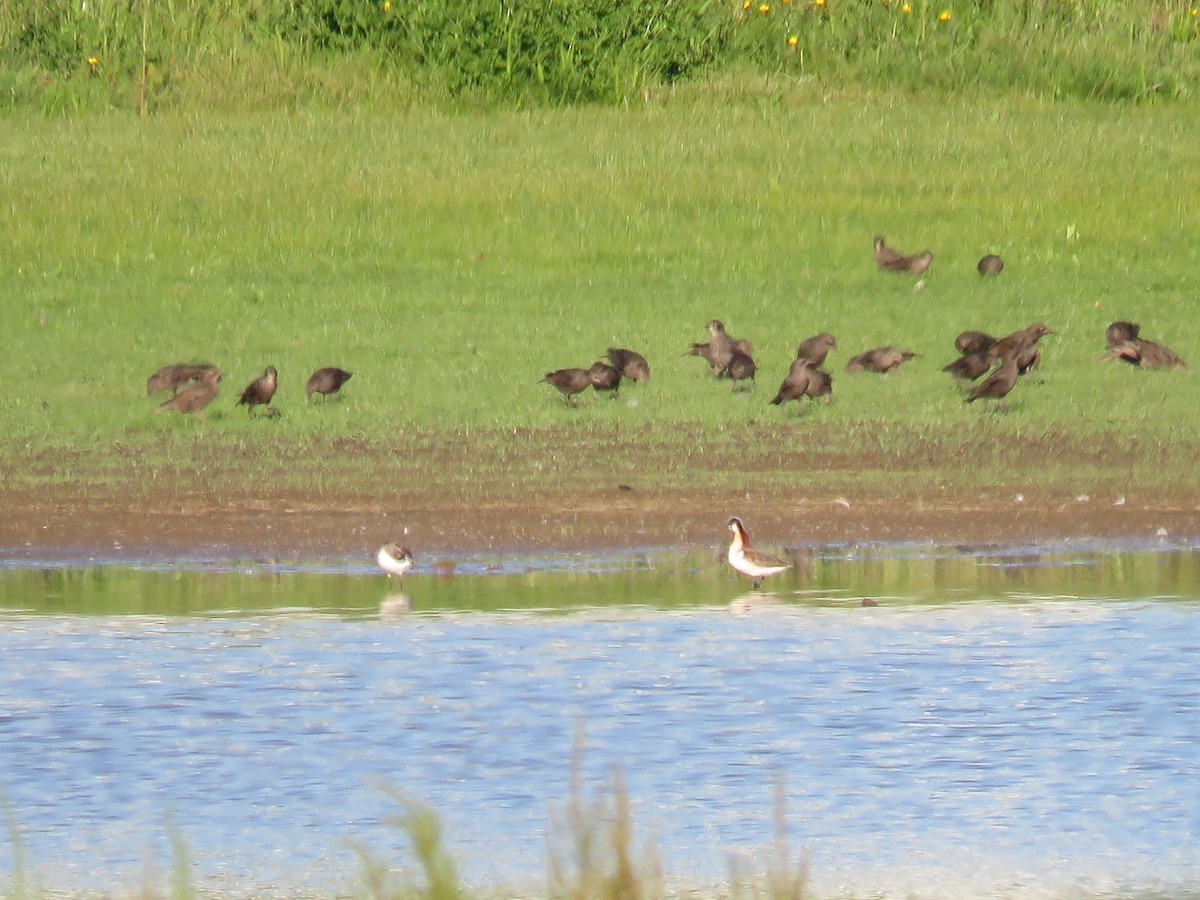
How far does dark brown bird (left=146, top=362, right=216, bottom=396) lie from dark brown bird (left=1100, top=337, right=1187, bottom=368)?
5.50 meters

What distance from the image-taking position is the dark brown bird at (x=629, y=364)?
1519 cm

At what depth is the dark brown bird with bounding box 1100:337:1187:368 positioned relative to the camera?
1526cm

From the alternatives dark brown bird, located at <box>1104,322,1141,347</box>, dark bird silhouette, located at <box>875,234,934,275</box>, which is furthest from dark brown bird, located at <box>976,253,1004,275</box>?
dark brown bird, located at <box>1104,322,1141,347</box>

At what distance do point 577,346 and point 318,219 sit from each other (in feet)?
13.9

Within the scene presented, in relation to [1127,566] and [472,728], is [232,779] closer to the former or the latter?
[472,728]

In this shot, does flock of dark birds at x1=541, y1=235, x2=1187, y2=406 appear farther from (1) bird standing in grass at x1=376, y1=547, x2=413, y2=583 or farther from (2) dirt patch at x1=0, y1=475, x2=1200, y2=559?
(1) bird standing in grass at x1=376, y1=547, x2=413, y2=583

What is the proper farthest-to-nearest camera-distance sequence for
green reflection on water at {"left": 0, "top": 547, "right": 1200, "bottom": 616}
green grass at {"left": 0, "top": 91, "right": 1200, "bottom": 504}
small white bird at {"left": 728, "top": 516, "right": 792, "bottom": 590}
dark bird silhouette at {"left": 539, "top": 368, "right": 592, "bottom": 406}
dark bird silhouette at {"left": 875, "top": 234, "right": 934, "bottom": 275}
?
dark bird silhouette at {"left": 875, "top": 234, "right": 934, "bottom": 275} < dark bird silhouette at {"left": 539, "top": 368, "right": 592, "bottom": 406} < green grass at {"left": 0, "top": 91, "right": 1200, "bottom": 504} < small white bird at {"left": 728, "top": 516, "right": 792, "bottom": 590} < green reflection on water at {"left": 0, "top": 547, "right": 1200, "bottom": 616}

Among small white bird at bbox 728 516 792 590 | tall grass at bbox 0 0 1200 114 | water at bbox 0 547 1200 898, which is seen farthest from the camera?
tall grass at bbox 0 0 1200 114

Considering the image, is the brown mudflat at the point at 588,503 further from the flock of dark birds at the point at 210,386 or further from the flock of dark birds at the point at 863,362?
the flock of dark birds at the point at 210,386

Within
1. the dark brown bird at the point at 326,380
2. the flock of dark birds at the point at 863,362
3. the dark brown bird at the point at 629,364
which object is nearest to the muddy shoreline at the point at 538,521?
the flock of dark birds at the point at 863,362

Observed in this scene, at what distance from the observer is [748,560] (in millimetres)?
11164

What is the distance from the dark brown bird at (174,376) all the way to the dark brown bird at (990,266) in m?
6.00

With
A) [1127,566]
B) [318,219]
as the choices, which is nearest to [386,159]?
[318,219]

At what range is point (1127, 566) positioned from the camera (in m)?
11.8
